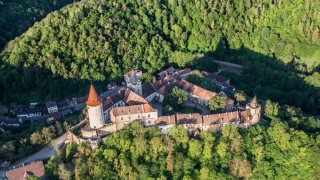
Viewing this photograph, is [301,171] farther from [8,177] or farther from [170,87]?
[8,177]

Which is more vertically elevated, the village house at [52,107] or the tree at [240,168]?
the village house at [52,107]

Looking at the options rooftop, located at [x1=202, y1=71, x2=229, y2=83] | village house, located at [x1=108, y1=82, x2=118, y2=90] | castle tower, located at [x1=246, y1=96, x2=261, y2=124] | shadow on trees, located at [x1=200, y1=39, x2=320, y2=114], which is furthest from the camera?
rooftop, located at [x1=202, y1=71, x2=229, y2=83]

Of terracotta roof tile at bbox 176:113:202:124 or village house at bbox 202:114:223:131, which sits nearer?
terracotta roof tile at bbox 176:113:202:124

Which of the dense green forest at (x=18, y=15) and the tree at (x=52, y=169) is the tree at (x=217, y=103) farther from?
the dense green forest at (x=18, y=15)

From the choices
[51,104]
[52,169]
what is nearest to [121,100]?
[52,169]

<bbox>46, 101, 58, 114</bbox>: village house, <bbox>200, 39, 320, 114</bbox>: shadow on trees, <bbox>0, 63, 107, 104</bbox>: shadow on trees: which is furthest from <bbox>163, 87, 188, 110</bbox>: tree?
<bbox>46, 101, 58, 114</bbox>: village house

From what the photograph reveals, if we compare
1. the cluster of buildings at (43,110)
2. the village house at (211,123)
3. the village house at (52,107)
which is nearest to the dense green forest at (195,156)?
the village house at (211,123)

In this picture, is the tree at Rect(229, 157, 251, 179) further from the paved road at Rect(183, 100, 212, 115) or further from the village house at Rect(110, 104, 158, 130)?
the village house at Rect(110, 104, 158, 130)
